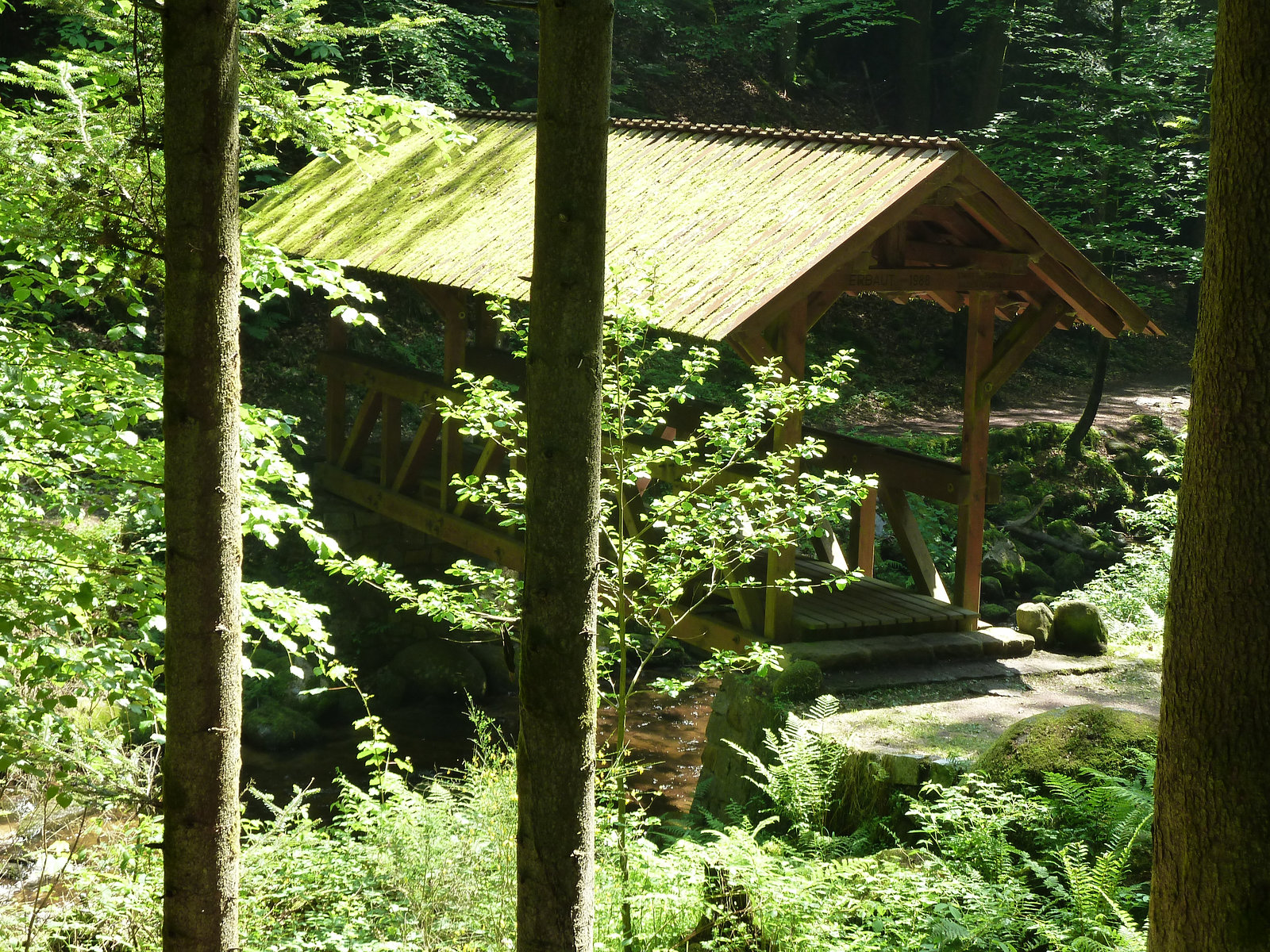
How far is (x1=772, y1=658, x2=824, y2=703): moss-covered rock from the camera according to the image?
7.34 m

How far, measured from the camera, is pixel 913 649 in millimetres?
8336

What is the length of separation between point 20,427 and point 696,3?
21.6m

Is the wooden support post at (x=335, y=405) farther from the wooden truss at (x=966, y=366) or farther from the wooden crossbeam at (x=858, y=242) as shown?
the wooden crossbeam at (x=858, y=242)

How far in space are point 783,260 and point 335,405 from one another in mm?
7565

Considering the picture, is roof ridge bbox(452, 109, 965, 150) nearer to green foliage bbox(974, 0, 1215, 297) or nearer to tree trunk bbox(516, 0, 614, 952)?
tree trunk bbox(516, 0, 614, 952)

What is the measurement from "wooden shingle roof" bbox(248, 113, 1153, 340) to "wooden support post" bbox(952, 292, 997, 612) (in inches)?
18.9

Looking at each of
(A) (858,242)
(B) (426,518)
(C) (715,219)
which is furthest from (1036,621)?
(B) (426,518)

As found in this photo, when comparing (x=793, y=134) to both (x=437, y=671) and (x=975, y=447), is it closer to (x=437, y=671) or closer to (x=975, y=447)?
(x=975, y=447)

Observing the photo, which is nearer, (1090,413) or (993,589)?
(993,589)

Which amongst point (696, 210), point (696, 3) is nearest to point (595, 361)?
point (696, 210)

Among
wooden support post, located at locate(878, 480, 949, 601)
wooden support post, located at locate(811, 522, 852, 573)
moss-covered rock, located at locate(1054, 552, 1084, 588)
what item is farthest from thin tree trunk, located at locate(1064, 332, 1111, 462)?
A: wooden support post, located at locate(878, 480, 949, 601)

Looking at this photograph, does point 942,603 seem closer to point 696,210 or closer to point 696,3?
point 696,210

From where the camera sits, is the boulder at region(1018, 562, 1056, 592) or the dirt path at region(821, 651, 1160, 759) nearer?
the dirt path at region(821, 651, 1160, 759)

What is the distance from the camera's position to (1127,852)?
4957 mm
